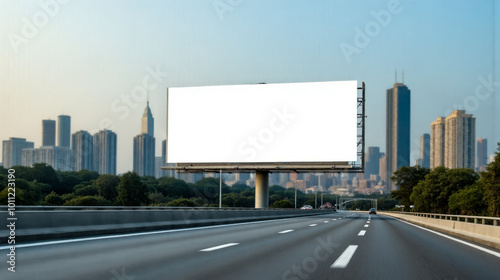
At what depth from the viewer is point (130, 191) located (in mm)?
142000

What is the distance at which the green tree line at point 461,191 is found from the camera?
7481 cm

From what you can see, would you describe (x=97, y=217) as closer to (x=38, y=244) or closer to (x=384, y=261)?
(x=38, y=244)

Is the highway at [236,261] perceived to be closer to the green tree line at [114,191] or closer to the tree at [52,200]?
the green tree line at [114,191]

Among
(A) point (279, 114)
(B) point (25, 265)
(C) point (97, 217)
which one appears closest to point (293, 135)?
(A) point (279, 114)

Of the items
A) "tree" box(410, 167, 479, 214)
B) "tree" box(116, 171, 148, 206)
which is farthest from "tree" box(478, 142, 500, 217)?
"tree" box(116, 171, 148, 206)

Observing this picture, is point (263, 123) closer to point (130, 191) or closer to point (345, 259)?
point (345, 259)

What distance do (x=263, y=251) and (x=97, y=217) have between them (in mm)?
6239

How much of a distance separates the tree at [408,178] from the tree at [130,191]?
69.0m

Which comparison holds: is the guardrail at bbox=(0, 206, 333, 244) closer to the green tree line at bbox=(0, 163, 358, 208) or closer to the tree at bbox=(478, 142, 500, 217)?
the tree at bbox=(478, 142, 500, 217)

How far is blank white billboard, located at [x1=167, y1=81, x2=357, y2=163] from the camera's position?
5206 centimetres

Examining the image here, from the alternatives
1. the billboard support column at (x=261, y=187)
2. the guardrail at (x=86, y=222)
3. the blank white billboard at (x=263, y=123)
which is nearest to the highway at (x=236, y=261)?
the guardrail at (x=86, y=222)

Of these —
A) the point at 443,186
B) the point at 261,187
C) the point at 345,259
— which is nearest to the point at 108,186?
the point at 443,186

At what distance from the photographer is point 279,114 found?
5391 cm

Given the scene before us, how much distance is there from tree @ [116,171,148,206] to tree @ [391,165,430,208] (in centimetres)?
6903
